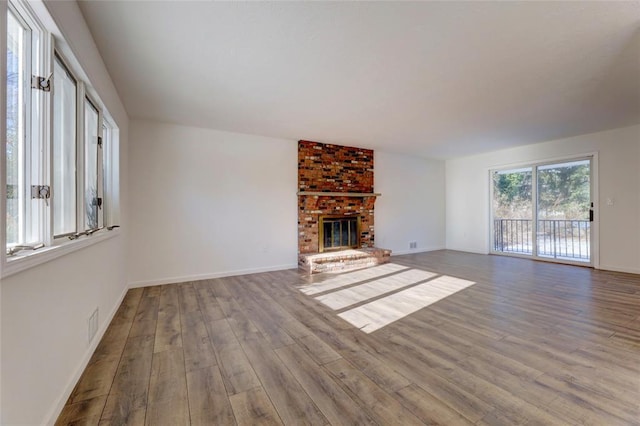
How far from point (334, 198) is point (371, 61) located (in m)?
3.28

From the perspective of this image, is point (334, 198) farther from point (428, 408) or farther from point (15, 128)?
point (15, 128)

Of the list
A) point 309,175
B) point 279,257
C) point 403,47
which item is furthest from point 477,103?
point 279,257

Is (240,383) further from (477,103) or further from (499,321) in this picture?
(477,103)

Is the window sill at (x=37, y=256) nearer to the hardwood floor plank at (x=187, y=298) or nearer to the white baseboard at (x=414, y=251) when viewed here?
the hardwood floor plank at (x=187, y=298)

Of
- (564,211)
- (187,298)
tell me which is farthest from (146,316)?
(564,211)

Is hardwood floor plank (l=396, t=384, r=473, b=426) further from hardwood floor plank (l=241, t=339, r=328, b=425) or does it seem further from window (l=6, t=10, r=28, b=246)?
window (l=6, t=10, r=28, b=246)

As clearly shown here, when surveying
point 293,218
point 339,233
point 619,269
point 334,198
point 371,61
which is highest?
point 371,61

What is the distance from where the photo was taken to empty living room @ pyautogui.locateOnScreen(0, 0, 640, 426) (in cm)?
145

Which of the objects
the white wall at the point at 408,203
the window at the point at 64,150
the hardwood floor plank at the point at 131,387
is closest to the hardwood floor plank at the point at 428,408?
the hardwood floor plank at the point at 131,387

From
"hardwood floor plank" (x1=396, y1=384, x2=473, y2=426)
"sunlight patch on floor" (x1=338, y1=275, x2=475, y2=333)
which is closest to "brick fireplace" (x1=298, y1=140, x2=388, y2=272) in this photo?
"sunlight patch on floor" (x1=338, y1=275, x2=475, y2=333)

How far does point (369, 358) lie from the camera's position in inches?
77.7

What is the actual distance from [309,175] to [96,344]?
13.0ft

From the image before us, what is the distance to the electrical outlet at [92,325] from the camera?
203 centimetres

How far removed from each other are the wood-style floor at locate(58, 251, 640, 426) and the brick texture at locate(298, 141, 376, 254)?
72.2 inches
